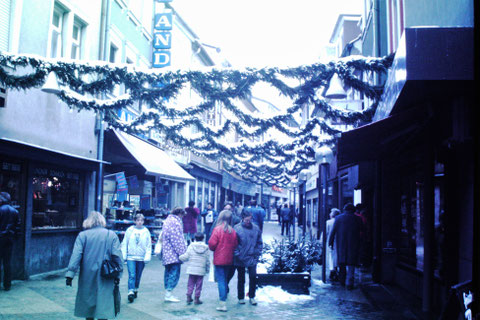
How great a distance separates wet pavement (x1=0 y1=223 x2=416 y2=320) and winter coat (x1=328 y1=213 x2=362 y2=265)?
674 millimetres

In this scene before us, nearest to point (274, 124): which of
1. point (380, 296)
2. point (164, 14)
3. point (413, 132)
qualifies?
point (413, 132)

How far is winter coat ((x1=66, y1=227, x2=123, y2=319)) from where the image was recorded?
6430 millimetres

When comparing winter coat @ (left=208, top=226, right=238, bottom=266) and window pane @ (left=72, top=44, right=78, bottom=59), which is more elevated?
window pane @ (left=72, top=44, right=78, bottom=59)

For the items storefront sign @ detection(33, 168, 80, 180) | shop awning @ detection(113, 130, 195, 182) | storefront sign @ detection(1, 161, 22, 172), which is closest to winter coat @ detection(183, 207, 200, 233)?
shop awning @ detection(113, 130, 195, 182)

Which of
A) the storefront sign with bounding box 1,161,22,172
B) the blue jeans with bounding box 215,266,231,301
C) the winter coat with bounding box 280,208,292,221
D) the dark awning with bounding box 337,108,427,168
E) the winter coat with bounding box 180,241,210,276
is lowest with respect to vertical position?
the blue jeans with bounding box 215,266,231,301

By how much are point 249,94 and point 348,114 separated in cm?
202

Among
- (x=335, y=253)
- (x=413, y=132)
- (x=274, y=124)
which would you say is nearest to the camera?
(x=413, y=132)

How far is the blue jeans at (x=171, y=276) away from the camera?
30.7ft

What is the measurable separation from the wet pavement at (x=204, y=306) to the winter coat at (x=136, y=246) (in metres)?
0.79

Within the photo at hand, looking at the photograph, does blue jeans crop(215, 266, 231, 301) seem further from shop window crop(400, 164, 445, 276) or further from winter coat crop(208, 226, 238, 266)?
shop window crop(400, 164, 445, 276)

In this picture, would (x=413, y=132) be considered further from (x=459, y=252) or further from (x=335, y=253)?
(x=335, y=253)

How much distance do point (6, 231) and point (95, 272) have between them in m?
4.06

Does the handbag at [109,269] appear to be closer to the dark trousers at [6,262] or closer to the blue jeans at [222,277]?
the blue jeans at [222,277]

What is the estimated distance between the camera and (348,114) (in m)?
10.3
